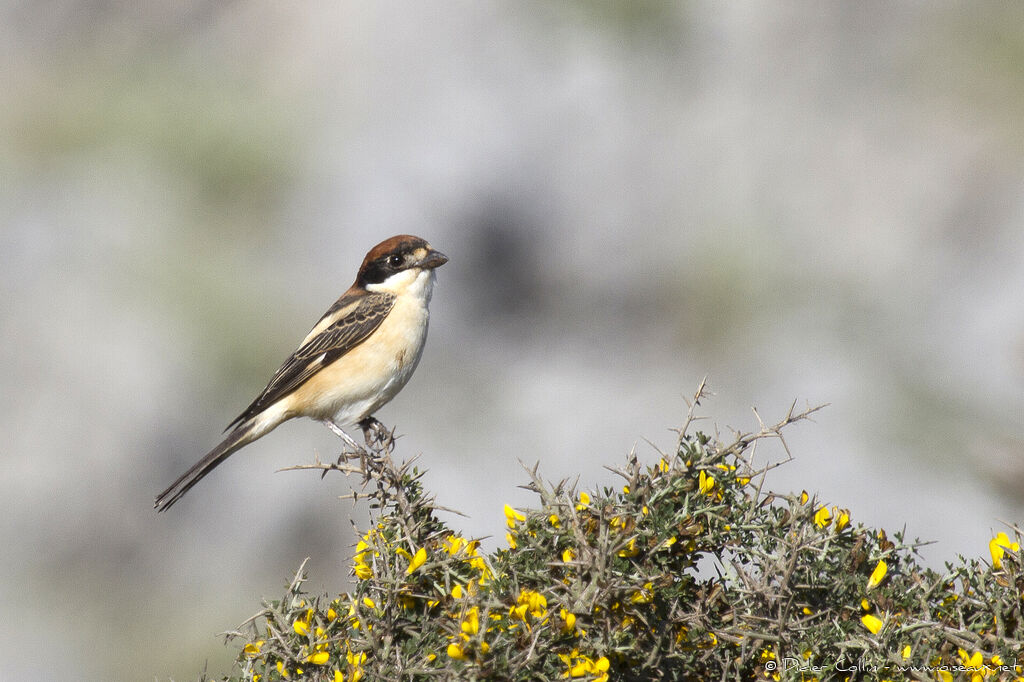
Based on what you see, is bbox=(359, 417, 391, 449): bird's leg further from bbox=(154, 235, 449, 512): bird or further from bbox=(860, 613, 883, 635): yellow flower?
bbox=(860, 613, 883, 635): yellow flower

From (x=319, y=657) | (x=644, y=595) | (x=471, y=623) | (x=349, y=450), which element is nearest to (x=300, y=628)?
(x=319, y=657)

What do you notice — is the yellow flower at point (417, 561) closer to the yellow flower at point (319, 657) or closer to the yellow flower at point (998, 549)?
the yellow flower at point (319, 657)

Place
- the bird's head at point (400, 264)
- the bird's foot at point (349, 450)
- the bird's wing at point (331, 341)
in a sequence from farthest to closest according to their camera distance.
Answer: the bird's head at point (400, 264) < the bird's wing at point (331, 341) < the bird's foot at point (349, 450)

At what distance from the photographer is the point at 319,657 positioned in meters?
2.88

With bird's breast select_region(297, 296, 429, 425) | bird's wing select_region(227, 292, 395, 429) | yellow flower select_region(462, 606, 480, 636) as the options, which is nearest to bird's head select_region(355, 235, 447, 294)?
bird's wing select_region(227, 292, 395, 429)

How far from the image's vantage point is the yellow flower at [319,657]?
2.88 m

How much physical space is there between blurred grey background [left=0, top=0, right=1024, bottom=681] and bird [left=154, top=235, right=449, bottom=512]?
326cm

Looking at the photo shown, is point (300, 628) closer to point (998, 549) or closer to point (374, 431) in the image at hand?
point (998, 549)

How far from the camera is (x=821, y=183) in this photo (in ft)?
38.7

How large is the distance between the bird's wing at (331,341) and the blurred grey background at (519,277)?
3.28 metres

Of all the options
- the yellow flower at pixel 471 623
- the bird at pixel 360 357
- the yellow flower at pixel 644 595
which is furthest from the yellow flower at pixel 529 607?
the bird at pixel 360 357

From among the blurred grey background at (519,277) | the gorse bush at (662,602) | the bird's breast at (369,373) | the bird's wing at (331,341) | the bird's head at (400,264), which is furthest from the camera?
the blurred grey background at (519,277)

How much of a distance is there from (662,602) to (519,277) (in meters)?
8.62

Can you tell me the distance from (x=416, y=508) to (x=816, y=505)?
1292 mm
